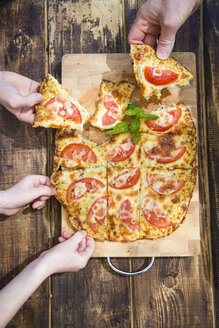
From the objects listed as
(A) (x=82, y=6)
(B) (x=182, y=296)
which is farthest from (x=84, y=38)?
(B) (x=182, y=296)

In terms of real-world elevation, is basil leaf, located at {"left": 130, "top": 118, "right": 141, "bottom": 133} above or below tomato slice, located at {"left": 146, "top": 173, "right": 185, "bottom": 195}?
above

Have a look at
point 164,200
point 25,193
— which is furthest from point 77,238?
point 164,200

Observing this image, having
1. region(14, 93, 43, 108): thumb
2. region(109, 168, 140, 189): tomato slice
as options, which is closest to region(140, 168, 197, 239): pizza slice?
region(109, 168, 140, 189): tomato slice

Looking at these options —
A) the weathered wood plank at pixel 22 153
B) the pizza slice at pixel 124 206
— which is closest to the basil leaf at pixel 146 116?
the pizza slice at pixel 124 206

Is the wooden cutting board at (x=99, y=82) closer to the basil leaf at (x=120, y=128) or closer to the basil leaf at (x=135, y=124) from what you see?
the basil leaf at (x=120, y=128)

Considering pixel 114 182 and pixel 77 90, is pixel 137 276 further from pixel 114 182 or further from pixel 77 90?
pixel 77 90

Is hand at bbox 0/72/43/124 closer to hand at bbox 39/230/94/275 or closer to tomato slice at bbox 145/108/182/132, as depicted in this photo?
tomato slice at bbox 145/108/182/132

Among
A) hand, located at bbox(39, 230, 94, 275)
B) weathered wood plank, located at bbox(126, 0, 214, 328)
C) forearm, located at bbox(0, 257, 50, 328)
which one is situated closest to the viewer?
forearm, located at bbox(0, 257, 50, 328)
